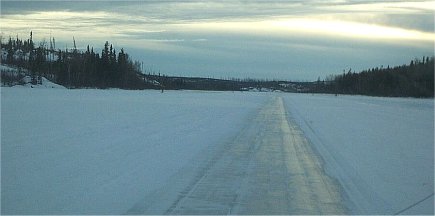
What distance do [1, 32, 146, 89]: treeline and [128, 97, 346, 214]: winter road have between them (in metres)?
89.1

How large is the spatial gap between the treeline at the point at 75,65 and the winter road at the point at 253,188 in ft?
292

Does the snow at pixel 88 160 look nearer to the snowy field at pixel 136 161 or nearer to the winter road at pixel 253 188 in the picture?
the snowy field at pixel 136 161

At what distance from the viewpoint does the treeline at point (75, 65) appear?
4348 inches

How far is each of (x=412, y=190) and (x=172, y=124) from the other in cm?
1595

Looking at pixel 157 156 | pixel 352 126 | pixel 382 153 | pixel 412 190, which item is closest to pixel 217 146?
pixel 157 156

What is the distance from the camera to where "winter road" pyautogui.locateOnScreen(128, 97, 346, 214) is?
27.7ft

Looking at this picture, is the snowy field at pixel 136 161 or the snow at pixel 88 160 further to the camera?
the snowy field at pixel 136 161

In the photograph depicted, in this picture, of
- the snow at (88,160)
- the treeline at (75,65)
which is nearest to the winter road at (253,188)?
the snow at (88,160)

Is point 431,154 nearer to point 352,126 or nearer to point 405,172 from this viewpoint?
point 405,172

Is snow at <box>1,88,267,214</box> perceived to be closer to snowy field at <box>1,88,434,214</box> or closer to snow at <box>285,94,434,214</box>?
snowy field at <box>1,88,434,214</box>

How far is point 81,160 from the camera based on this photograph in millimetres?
12898

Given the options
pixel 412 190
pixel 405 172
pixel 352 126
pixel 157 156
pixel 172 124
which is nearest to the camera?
pixel 412 190

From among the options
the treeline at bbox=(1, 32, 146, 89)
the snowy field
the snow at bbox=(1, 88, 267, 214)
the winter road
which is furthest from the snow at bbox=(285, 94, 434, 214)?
the treeline at bbox=(1, 32, 146, 89)

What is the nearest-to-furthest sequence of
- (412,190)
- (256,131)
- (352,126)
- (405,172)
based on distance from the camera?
(412,190) → (405,172) → (256,131) → (352,126)
